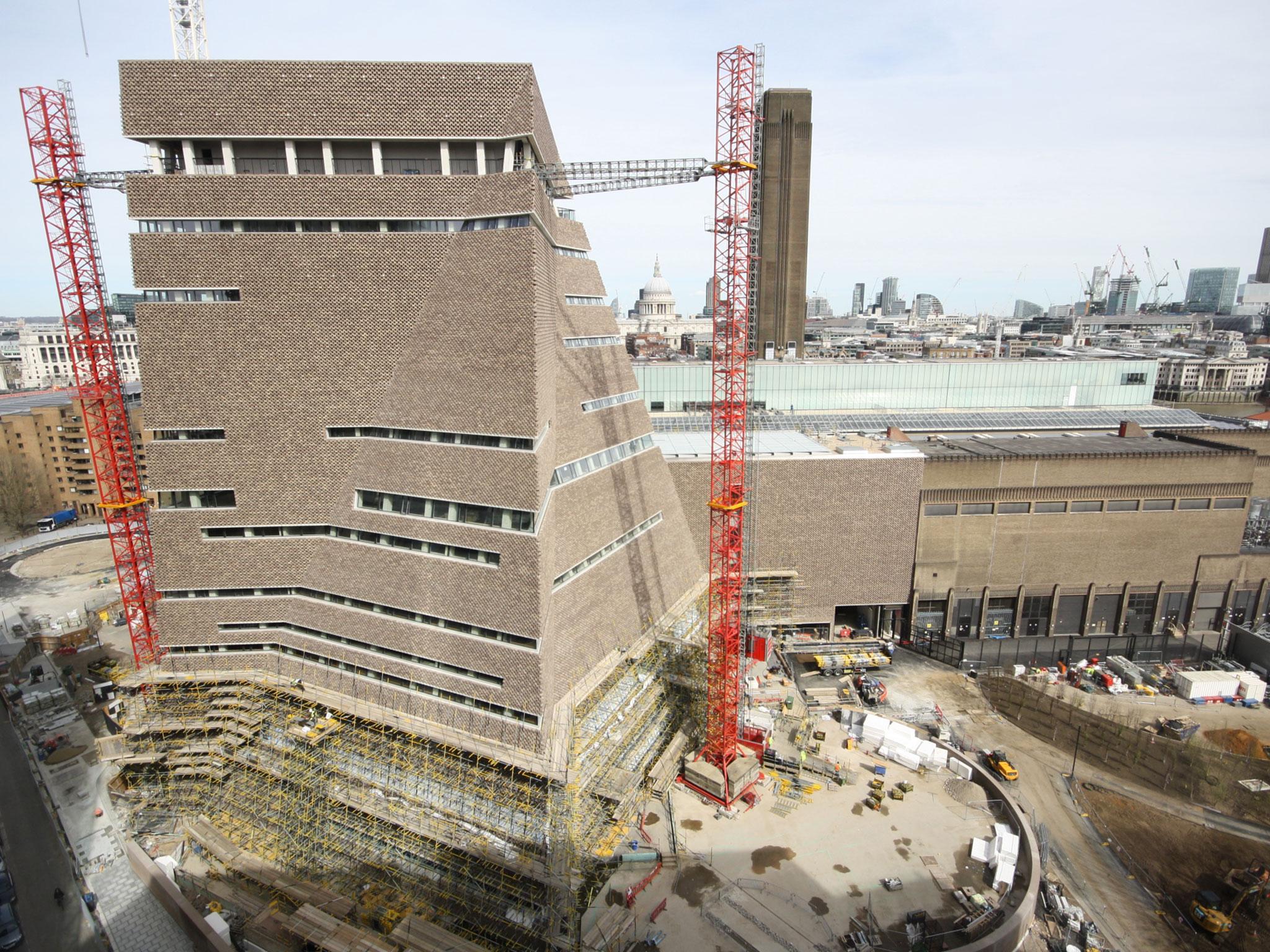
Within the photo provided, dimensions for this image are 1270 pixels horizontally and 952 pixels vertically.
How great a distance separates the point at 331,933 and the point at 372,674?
44.2 ft

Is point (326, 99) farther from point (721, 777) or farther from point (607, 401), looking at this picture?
point (721, 777)

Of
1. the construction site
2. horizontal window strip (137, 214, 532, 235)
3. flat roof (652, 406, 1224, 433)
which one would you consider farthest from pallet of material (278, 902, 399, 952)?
flat roof (652, 406, 1224, 433)

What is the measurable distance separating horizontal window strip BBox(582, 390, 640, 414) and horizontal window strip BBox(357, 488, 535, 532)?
425 inches

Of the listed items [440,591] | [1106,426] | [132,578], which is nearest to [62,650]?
[132,578]

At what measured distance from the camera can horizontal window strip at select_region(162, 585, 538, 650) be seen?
37.3 m

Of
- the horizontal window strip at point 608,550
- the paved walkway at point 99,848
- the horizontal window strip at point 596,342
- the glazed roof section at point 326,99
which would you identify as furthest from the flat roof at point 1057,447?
the paved walkway at point 99,848

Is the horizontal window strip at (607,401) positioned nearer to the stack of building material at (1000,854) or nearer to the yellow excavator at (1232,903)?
the stack of building material at (1000,854)

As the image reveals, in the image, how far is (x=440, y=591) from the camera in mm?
38781

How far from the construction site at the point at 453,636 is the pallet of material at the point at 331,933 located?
0.69 ft

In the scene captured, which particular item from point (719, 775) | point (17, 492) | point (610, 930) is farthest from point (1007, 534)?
point (17, 492)

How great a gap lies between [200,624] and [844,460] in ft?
170

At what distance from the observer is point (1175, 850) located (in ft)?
140

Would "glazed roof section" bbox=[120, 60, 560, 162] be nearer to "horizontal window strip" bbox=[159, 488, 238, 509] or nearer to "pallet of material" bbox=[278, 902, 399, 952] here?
"horizontal window strip" bbox=[159, 488, 238, 509]

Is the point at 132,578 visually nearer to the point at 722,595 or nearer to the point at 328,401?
the point at 328,401
